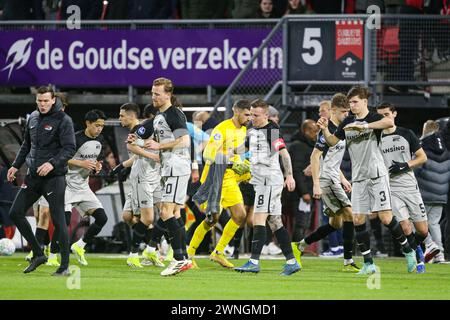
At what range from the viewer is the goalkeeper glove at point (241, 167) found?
1692 cm

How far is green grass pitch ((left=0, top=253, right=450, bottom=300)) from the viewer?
11.7 m

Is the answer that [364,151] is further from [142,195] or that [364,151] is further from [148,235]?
[148,235]

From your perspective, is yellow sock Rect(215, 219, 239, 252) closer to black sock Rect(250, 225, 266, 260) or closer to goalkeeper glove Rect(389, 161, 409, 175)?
black sock Rect(250, 225, 266, 260)

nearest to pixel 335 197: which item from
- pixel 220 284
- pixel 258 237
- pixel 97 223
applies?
pixel 258 237

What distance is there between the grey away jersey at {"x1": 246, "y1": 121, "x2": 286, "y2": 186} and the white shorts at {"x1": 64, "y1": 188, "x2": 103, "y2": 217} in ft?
10.8

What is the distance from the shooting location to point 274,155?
15.3 metres

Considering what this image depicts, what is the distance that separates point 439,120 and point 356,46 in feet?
6.89

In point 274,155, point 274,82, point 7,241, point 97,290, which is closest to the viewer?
point 97,290

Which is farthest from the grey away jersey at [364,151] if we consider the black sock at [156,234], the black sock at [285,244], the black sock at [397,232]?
the black sock at [156,234]

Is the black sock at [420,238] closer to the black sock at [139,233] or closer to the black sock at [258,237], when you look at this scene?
the black sock at [258,237]

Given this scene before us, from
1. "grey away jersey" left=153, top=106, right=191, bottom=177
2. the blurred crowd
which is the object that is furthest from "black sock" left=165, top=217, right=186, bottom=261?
the blurred crowd

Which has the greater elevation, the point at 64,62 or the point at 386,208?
the point at 64,62

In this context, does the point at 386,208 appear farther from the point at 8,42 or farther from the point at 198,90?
the point at 8,42

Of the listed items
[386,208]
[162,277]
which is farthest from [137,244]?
[386,208]
